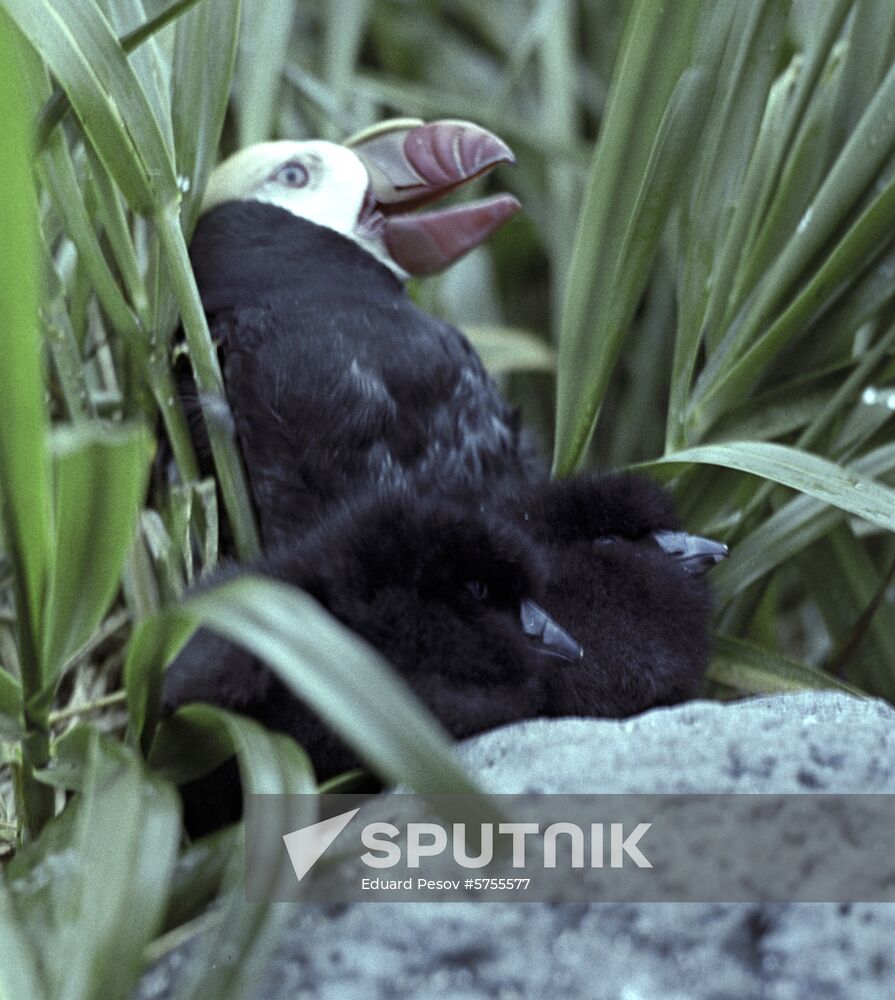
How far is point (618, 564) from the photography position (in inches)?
36.0

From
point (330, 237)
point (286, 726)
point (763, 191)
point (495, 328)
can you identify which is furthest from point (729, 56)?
point (495, 328)

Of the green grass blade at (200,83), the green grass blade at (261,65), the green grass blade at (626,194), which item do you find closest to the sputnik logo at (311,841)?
the green grass blade at (626,194)

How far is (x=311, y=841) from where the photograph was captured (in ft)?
2.07

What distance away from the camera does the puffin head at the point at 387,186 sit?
1.21 m

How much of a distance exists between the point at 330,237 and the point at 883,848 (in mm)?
795

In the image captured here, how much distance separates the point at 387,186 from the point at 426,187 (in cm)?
4

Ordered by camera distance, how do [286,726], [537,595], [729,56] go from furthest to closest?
1. [729,56]
2. [537,595]
3. [286,726]

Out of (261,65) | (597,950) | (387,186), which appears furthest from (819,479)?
(261,65)

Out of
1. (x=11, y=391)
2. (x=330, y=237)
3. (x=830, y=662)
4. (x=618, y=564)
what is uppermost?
(x=11, y=391)

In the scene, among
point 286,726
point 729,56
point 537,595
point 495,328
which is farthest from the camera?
point 495,328

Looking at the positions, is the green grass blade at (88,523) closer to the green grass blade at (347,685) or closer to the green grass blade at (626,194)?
the green grass blade at (347,685)

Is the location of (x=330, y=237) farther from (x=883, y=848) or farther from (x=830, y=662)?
(x=883, y=848)

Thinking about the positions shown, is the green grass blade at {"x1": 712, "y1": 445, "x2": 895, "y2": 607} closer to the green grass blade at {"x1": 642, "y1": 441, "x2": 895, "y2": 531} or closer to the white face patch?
the green grass blade at {"x1": 642, "y1": 441, "x2": 895, "y2": 531}

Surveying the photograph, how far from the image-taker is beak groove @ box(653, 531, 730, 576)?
0.94 metres
